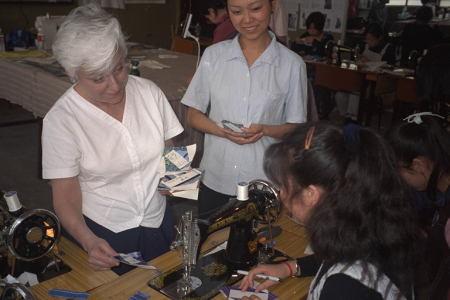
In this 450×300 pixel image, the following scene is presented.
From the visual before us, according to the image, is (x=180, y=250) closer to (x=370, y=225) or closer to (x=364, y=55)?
(x=370, y=225)

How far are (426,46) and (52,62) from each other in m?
5.40

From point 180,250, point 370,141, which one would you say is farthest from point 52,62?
point 370,141

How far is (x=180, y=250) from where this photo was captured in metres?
1.54

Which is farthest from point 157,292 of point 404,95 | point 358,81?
point 358,81

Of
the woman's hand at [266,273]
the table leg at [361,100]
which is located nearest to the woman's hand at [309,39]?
the table leg at [361,100]

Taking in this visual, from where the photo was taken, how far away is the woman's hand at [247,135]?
1769 millimetres

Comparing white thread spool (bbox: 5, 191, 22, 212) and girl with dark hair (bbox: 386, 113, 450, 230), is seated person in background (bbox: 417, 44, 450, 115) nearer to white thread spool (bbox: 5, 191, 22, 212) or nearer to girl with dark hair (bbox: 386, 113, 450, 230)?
girl with dark hair (bbox: 386, 113, 450, 230)

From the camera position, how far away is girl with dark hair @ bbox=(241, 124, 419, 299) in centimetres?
106

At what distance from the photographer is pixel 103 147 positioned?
156cm

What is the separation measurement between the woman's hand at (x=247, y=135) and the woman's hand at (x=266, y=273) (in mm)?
Answer: 590

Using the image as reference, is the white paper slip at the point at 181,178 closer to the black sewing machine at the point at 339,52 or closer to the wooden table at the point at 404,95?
the wooden table at the point at 404,95

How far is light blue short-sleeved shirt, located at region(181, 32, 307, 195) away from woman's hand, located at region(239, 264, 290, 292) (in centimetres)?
59

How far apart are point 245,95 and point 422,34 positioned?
18.4 feet

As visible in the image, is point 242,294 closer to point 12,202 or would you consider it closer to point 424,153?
point 12,202
